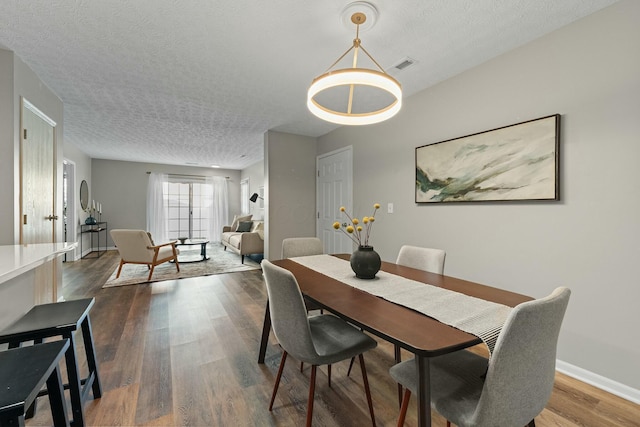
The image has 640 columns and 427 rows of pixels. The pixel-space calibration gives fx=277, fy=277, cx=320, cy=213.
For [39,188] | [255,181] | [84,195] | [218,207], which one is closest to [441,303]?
[39,188]

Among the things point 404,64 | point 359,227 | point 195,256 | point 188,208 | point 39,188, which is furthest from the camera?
point 188,208

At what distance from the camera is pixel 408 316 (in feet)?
3.65

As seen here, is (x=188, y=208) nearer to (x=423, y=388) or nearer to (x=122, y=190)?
(x=122, y=190)

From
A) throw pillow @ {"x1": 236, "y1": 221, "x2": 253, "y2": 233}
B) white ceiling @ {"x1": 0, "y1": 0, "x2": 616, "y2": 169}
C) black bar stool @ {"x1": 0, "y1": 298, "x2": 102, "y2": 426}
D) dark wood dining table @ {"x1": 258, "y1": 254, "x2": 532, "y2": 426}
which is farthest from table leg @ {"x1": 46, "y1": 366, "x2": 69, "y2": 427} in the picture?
throw pillow @ {"x1": 236, "y1": 221, "x2": 253, "y2": 233}

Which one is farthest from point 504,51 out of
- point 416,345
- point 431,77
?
point 416,345

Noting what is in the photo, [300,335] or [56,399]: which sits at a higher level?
[300,335]

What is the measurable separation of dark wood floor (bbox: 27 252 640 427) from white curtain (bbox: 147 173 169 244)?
5.09 metres

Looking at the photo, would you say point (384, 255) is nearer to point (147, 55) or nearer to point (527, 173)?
point (527, 173)

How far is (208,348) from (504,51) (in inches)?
130

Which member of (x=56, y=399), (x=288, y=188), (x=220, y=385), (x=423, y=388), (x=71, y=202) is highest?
(x=288, y=188)

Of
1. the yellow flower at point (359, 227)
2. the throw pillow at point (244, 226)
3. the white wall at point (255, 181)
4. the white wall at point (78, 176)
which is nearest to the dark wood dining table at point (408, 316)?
the yellow flower at point (359, 227)

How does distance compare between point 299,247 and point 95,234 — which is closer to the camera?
point 299,247

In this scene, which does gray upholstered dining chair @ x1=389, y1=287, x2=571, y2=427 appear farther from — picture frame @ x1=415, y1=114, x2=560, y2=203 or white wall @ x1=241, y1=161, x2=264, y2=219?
white wall @ x1=241, y1=161, x2=264, y2=219

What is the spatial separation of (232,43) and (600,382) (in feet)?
11.1
